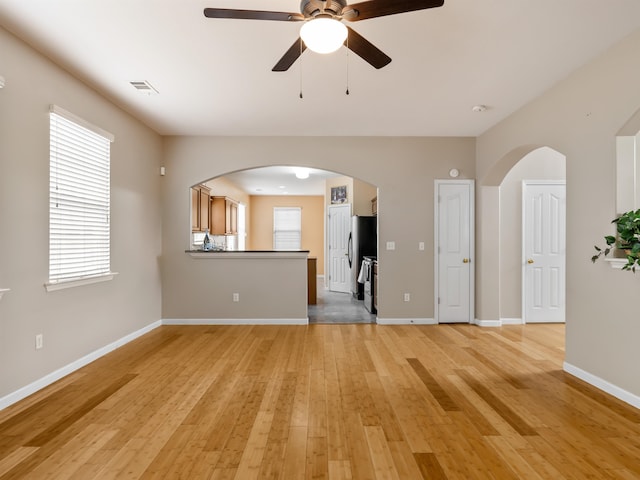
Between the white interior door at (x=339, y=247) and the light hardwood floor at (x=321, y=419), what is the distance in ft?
15.0

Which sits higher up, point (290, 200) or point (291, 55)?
point (290, 200)

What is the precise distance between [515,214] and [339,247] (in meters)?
4.15

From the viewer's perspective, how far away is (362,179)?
5383 mm

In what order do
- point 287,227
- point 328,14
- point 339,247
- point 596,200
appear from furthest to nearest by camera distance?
point 287,227, point 339,247, point 596,200, point 328,14

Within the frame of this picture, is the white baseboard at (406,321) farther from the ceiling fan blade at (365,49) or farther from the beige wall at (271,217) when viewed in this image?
the beige wall at (271,217)

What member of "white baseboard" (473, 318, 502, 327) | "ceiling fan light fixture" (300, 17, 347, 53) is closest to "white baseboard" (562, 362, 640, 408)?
"white baseboard" (473, 318, 502, 327)

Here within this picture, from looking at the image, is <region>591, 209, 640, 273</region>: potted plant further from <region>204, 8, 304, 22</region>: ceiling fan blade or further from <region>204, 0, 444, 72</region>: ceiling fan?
<region>204, 8, 304, 22</region>: ceiling fan blade

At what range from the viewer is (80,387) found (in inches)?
120

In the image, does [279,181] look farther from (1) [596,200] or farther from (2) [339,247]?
(1) [596,200]

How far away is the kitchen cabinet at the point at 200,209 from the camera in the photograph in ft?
19.6

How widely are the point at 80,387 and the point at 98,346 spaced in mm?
849

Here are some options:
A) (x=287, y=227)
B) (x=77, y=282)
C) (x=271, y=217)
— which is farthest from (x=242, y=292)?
(x=271, y=217)

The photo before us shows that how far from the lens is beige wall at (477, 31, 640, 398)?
2787mm

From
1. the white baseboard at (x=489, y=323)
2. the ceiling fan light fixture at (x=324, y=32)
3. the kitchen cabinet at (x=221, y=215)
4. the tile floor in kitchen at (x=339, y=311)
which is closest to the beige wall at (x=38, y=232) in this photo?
the ceiling fan light fixture at (x=324, y=32)
